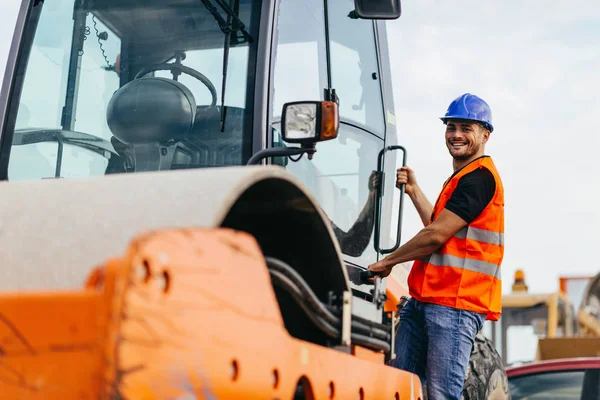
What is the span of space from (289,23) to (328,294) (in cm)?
150

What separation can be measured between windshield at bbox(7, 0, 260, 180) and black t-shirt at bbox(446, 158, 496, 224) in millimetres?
916

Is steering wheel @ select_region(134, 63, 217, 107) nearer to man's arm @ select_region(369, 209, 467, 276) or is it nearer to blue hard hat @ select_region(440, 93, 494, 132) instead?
man's arm @ select_region(369, 209, 467, 276)

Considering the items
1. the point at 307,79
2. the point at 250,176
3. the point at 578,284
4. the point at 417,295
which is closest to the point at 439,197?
the point at 417,295

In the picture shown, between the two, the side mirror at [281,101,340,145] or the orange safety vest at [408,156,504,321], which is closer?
the side mirror at [281,101,340,145]

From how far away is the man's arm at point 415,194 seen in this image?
4340 millimetres

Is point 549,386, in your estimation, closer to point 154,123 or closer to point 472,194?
point 472,194

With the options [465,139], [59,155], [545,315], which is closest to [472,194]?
[465,139]

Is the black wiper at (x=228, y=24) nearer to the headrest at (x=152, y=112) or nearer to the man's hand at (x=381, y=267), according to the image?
the headrest at (x=152, y=112)

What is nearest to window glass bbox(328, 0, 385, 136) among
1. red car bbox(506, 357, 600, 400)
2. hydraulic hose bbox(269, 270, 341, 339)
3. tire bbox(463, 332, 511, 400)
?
tire bbox(463, 332, 511, 400)

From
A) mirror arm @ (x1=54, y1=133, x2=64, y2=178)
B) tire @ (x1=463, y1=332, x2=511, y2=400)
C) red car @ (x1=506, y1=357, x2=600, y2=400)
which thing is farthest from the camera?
red car @ (x1=506, y1=357, x2=600, y2=400)

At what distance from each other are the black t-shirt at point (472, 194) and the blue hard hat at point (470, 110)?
1.01 ft

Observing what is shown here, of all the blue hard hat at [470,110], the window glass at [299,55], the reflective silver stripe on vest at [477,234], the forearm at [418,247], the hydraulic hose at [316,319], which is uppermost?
the window glass at [299,55]

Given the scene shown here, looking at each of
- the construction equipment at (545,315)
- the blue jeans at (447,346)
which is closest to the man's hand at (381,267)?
the blue jeans at (447,346)

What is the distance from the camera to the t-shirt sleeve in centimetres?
383
